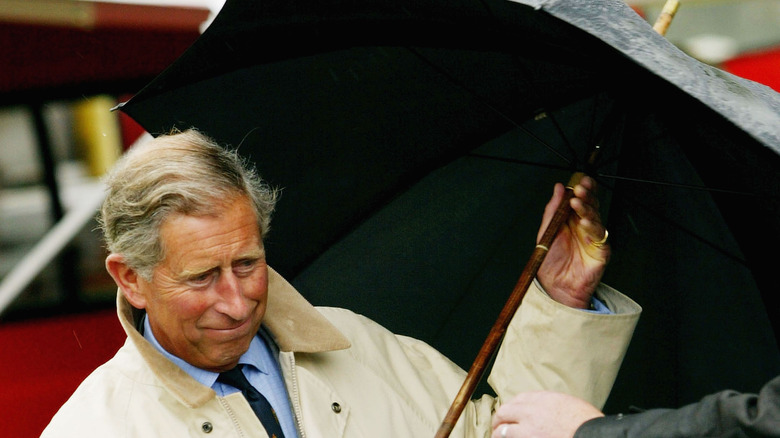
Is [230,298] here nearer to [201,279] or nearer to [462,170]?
[201,279]

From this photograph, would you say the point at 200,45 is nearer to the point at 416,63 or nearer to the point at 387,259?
the point at 416,63

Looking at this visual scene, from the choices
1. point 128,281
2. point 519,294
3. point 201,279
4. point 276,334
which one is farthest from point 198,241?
point 519,294

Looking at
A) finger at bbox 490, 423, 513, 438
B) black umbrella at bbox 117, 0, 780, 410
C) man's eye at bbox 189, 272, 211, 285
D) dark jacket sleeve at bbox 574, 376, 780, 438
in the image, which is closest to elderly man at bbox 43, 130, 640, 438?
man's eye at bbox 189, 272, 211, 285

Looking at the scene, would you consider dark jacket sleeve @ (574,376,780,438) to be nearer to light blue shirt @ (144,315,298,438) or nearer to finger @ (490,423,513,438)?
finger @ (490,423,513,438)

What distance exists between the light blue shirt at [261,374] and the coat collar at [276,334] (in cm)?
4

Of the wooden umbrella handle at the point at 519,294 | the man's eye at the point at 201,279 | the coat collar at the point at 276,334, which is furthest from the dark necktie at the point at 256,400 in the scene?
the wooden umbrella handle at the point at 519,294

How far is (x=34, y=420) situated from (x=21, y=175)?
4.22 ft

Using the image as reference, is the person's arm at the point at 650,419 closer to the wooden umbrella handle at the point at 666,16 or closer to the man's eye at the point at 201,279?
the man's eye at the point at 201,279

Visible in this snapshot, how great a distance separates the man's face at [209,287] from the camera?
6.30 ft

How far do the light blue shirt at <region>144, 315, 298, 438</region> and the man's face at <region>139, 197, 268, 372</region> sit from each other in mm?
20

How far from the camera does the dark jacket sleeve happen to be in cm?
139

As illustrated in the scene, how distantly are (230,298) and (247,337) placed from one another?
11 cm

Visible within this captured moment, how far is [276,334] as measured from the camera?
2.15m

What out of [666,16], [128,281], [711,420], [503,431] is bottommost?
[503,431]
